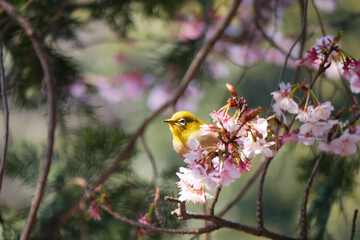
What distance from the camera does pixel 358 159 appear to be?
0.59 metres

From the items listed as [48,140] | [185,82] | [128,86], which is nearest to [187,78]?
[185,82]

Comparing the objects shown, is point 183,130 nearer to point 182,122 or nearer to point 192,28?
point 182,122

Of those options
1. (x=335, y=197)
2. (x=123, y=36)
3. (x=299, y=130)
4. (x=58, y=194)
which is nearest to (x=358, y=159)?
(x=335, y=197)

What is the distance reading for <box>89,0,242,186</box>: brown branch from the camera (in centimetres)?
58

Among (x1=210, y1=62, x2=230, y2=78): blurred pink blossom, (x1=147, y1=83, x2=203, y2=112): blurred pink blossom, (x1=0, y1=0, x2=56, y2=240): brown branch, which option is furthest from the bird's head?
(x1=210, y1=62, x2=230, y2=78): blurred pink blossom

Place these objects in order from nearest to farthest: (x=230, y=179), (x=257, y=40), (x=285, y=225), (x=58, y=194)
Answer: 1. (x=230, y=179)
2. (x=58, y=194)
3. (x=285, y=225)
4. (x=257, y=40)

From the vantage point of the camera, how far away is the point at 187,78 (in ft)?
2.03

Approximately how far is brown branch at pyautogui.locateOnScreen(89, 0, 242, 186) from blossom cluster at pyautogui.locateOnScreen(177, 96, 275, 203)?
1.00 ft

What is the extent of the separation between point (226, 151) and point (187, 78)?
35cm

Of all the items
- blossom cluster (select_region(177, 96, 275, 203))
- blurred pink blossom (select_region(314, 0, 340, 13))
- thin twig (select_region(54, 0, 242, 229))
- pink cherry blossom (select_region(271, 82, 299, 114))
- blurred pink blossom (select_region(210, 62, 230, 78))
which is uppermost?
blurred pink blossom (select_region(314, 0, 340, 13))

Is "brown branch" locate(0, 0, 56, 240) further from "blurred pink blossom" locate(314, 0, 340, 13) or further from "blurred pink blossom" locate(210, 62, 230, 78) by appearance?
"blurred pink blossom" locate(314, 0, 340, 13)

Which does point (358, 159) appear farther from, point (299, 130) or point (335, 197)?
point (299, 130)

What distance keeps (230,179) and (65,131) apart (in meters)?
0.52

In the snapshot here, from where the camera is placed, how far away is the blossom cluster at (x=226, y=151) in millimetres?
279
